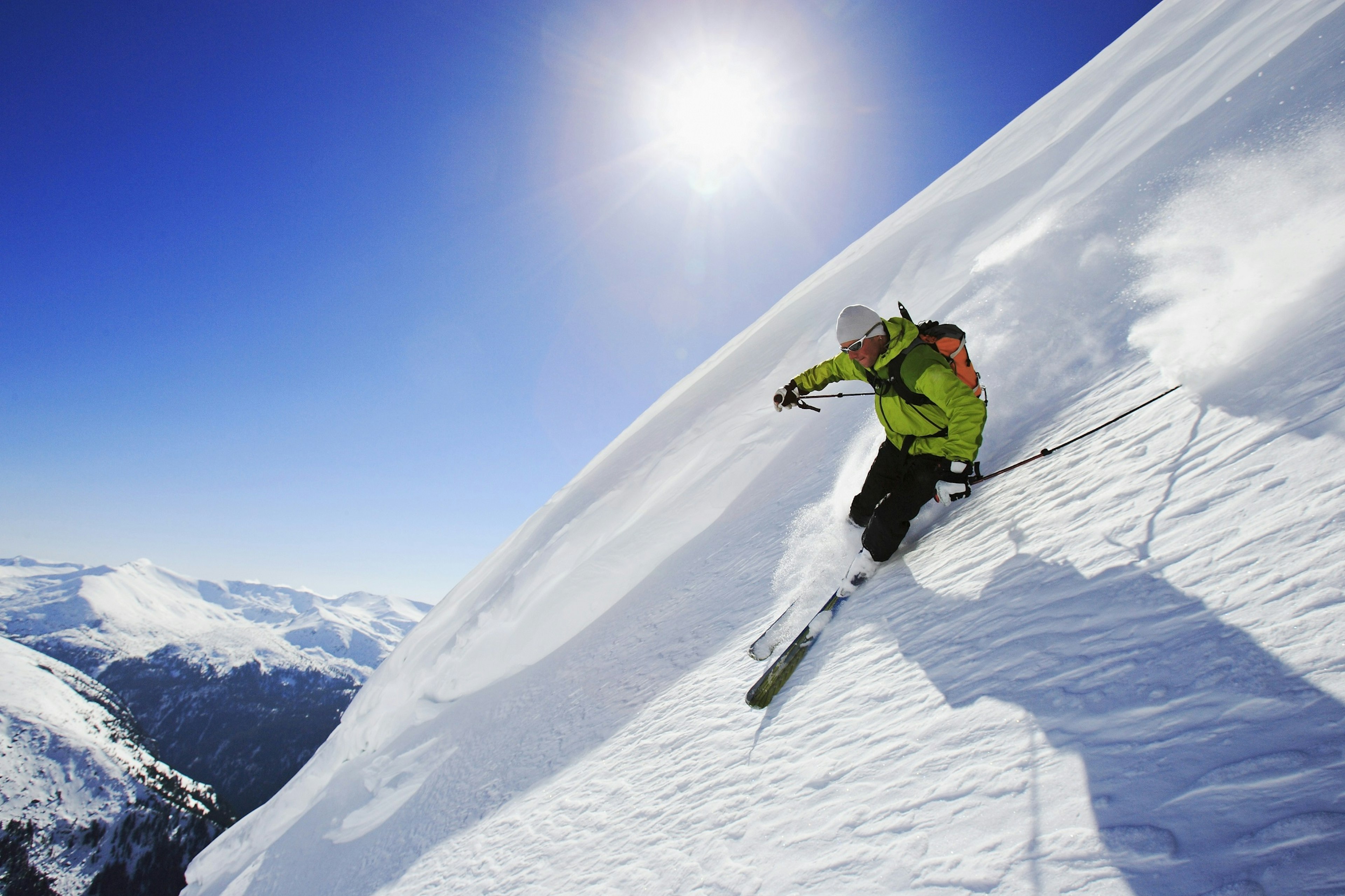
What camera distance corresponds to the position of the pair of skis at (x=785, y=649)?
3584 millimetres

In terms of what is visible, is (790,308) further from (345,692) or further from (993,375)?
(345,692)

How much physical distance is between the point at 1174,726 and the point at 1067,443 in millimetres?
2602

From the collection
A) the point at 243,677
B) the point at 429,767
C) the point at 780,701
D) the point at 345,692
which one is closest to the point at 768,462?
the point at 780,701

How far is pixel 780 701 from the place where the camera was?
3.46 meters

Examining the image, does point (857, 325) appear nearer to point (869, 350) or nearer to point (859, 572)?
point (869, 350)

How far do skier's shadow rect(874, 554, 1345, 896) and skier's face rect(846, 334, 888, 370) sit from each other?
1.89 metres

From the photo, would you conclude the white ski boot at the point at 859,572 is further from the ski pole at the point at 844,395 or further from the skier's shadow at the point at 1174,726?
the skier's shadow at the point at 1174,726

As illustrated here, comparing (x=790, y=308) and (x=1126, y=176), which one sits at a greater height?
(x=790, y=308)

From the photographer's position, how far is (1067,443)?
3912mm

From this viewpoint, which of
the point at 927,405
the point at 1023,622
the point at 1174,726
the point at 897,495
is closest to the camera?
the point at 1174,726

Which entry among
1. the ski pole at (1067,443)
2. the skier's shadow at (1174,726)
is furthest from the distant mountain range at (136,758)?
the skier's shadow at (1174,726)

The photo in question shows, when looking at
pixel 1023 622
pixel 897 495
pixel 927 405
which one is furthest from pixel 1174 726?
pixel 897 495

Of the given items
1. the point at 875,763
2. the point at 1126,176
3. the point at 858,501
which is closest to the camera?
the point at 875,763

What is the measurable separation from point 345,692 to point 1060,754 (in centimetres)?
21058
